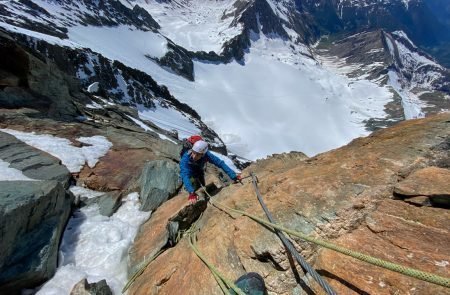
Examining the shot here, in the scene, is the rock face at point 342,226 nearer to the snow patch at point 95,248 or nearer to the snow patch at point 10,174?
the snow patch at point 95,248

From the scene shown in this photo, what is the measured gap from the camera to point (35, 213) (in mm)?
8766

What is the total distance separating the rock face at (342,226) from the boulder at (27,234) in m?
2.23

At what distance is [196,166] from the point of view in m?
12.1

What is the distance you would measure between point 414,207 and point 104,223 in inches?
354

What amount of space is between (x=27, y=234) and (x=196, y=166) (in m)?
5.38

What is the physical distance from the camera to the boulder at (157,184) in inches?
520

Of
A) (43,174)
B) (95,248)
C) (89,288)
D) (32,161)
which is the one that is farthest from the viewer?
(32,161)

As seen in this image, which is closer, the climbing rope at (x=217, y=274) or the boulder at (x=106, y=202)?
the climbing rope at (x=217, y=274)

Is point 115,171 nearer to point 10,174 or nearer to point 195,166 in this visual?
point 10,174

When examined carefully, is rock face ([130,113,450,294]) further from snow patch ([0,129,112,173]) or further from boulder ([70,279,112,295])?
snow patch ([0,129,112,173])

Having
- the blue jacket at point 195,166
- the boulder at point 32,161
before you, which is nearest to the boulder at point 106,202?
the boulder at point 32,161

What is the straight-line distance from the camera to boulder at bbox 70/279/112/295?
25.5ft

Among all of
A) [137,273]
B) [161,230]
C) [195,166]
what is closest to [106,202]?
[161,230]

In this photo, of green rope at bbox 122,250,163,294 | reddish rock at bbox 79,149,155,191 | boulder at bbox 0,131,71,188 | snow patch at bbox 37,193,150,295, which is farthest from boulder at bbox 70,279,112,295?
reddish rock at bbox 79,149,155,191
